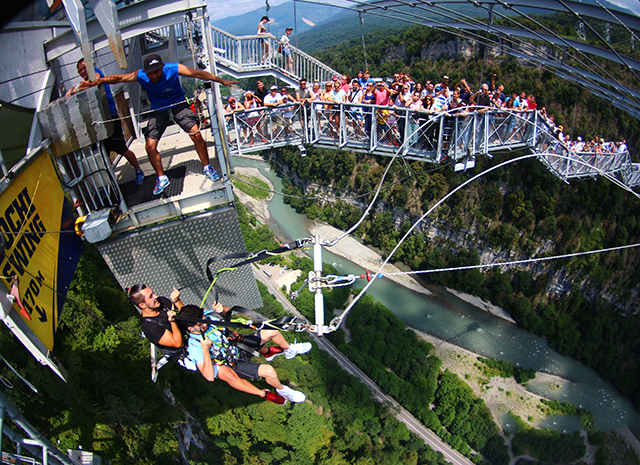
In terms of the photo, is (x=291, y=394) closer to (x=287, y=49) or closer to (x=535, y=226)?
(x=287, y=49)

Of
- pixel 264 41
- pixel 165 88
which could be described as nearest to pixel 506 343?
pixel 264 41

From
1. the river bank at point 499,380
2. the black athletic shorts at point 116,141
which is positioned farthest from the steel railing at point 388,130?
the river bank at point 499,380

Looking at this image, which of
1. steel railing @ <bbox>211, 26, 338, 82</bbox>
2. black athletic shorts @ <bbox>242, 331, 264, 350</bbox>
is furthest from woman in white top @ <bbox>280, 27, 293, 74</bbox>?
black athletic shorts @ <bbox>242, 331, 264, 350</bbox>

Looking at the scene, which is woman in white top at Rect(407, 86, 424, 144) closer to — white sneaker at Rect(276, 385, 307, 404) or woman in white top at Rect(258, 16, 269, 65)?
white sneaker at Rect(276, 385, 307, 404)

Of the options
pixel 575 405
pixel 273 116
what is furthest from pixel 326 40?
pixel 273 116

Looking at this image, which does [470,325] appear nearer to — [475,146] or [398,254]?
[398,254]

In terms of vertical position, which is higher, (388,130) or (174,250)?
(388,130)

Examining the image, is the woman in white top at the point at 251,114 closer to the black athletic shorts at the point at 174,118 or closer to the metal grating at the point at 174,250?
the black athletic shorts at the point at 174,118
